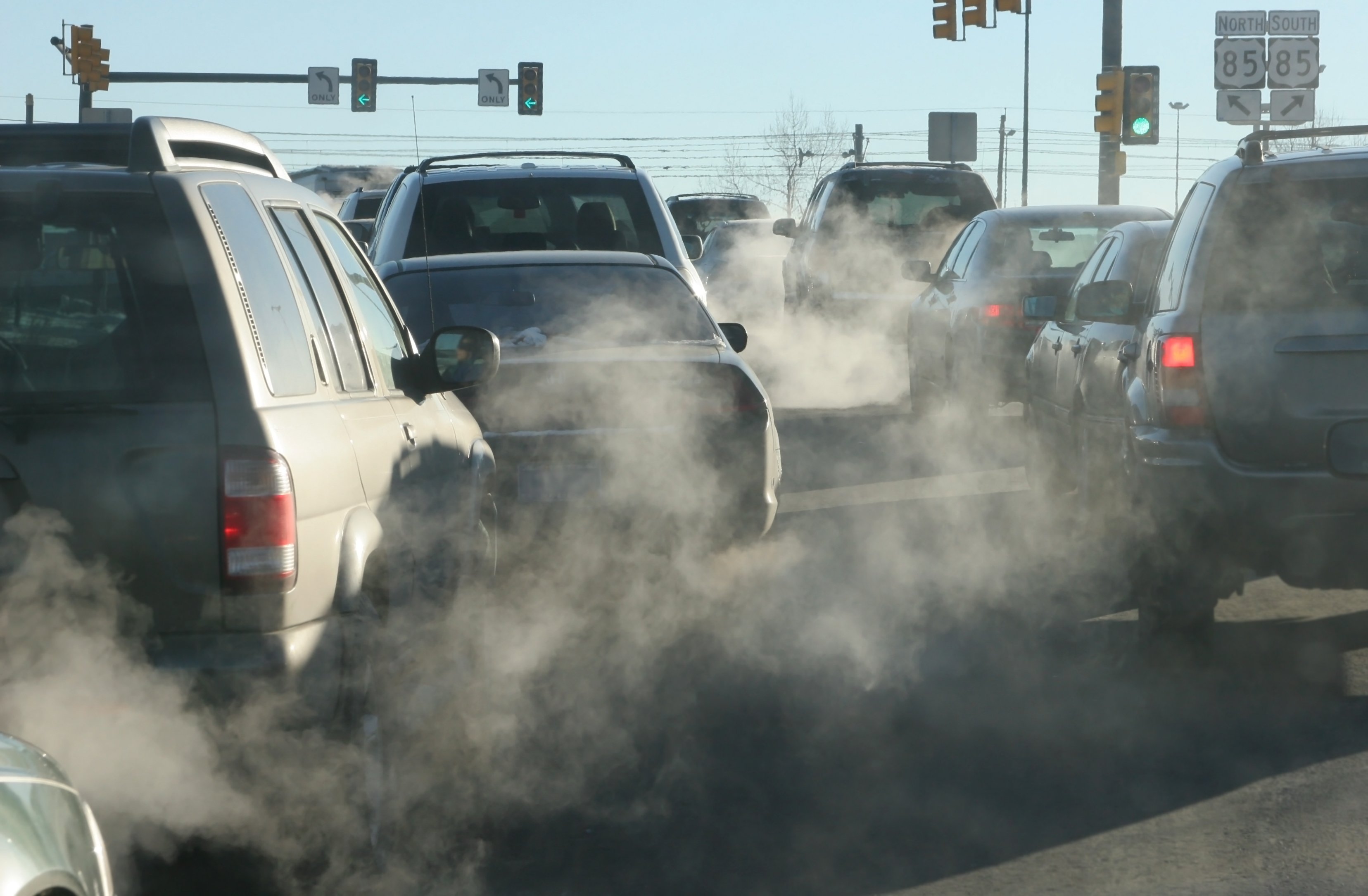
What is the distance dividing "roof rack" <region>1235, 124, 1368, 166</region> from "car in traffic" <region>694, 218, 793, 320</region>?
19.3m

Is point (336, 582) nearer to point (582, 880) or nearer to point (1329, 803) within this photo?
point (582, 880)

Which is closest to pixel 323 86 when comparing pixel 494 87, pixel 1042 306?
pixel 494 87

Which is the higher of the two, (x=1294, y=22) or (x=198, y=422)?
(x=1294, y=22)

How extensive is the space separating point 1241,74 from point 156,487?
67.0 ft

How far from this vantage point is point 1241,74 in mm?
21938

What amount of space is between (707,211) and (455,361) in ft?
93.2

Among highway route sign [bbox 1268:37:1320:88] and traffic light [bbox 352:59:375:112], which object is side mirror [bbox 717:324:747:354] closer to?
highway route sign [bbox 1268:37:1320:88]

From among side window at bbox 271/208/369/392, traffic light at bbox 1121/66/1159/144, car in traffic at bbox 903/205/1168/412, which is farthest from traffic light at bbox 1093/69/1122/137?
side window at bbox 271/208/369/392

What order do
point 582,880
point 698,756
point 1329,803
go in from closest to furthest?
point 582,880
point 1329,803
point 698,756

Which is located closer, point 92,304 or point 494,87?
point 92,304

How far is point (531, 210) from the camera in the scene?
11.2 m

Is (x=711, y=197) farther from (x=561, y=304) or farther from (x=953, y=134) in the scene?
(x=561, y=304)

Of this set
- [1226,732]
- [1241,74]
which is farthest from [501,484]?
[1241,74]

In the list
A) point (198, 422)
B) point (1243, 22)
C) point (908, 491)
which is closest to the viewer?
point (198, 422)
